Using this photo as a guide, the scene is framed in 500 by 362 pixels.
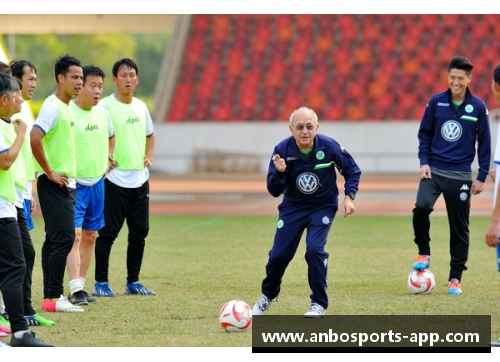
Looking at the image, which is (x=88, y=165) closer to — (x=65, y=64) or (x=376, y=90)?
(x=65, y=64)

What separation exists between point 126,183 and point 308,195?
2430mm

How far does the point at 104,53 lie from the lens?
5584 cm

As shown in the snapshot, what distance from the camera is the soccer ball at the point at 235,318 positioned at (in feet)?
24.3

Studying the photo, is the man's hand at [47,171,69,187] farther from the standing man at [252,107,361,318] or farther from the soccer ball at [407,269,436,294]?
the soccer ball at [407,269,436,294]

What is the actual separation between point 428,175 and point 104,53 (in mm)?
47836

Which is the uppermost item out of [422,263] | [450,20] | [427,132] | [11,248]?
[450,20]

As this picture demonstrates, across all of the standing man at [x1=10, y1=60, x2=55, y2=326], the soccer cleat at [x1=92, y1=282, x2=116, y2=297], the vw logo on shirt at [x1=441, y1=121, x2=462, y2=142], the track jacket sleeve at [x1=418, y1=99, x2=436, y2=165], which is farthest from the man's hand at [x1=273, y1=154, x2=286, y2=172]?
the soccer cleat at [x1=92, y1=282, x2=116, y2=297]

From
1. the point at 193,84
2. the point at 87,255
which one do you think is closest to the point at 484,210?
the point at 87,255

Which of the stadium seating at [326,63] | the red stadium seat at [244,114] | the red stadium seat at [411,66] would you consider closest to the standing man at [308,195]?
the stadium seating at [326,63]

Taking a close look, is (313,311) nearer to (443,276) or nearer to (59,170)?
(59,170)

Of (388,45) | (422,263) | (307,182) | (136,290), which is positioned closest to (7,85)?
(307,182)

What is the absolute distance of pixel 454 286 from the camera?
31.9ft

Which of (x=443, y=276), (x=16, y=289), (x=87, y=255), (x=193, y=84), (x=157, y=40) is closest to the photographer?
(x=16, y=289)

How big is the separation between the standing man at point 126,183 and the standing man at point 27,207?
4.45 ft
